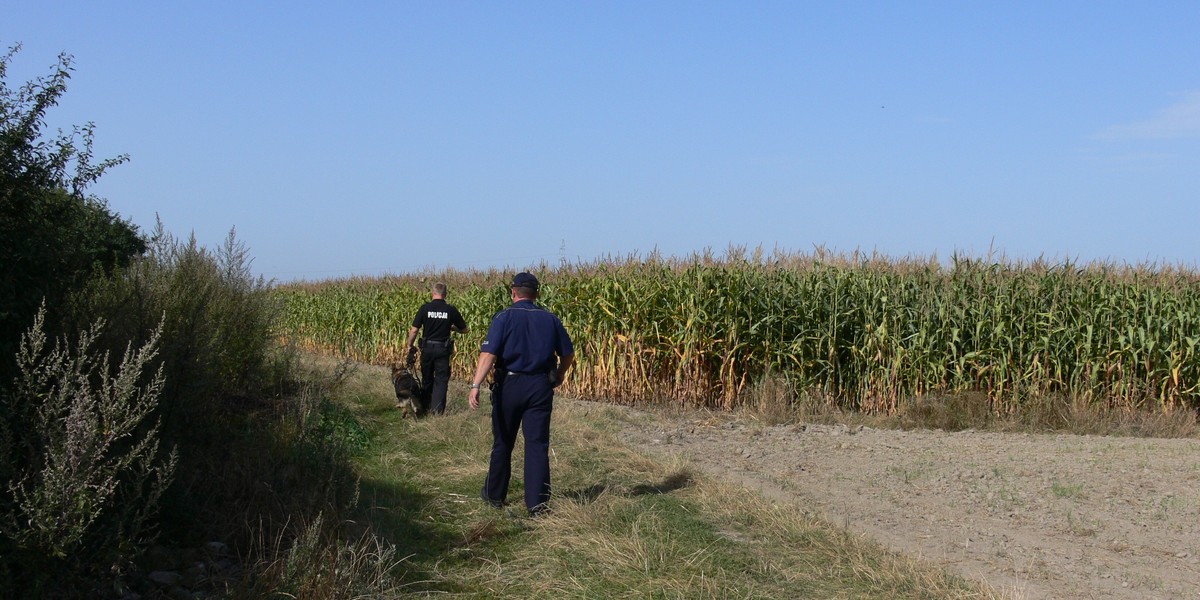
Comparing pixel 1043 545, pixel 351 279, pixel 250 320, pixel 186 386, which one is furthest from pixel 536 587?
pixel 351 279

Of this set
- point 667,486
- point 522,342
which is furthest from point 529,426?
point 667,486

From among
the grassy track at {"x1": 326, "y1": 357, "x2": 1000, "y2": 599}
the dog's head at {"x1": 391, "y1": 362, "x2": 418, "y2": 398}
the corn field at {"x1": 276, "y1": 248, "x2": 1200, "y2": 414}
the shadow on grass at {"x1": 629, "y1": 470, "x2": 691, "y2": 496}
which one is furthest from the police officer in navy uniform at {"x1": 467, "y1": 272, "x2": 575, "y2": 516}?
the corn field at {"x1": 276, "y1": 248, "x2": 1200, "y2": 414}

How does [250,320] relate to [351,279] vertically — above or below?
below

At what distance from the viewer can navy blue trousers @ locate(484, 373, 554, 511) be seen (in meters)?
7.54

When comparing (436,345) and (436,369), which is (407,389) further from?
(436,345)

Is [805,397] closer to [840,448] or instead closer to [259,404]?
[840,448]

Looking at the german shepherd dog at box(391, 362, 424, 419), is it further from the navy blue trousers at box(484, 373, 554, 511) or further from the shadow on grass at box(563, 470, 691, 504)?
the navy blue trousers at box(484, 373, 554, 511)

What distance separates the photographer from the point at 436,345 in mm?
13281

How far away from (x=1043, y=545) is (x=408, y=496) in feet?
16.2

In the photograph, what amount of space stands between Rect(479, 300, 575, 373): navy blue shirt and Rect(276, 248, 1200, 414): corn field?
25.5 feet

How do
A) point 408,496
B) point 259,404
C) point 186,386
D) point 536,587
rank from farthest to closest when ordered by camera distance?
point 259,404 < point 408,496 < point 186,386 < point 536,587

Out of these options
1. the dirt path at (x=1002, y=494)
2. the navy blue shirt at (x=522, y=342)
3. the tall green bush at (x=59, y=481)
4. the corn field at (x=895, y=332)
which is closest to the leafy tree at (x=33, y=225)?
the tall green bush at (x=59, y=481)

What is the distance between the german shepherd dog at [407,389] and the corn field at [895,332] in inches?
104

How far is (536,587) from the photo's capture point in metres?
5.75
